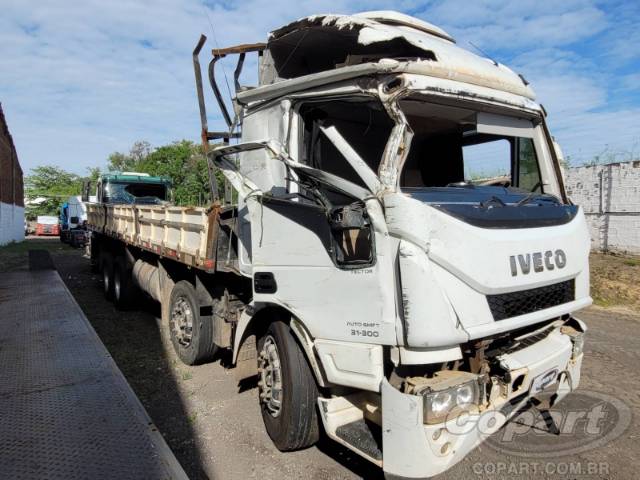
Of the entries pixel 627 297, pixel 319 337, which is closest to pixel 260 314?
pixel 319 337

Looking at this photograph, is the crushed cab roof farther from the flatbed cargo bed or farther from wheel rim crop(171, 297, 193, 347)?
wheel rim crop(171, 297, 193, 347)

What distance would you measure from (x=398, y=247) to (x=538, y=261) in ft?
3.26

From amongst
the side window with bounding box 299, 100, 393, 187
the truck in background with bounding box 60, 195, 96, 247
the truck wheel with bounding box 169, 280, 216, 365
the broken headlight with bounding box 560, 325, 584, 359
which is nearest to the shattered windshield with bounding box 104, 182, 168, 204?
the truck wheel with bounding box 169, 280, 216, 365

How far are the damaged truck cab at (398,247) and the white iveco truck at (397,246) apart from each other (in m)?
0.01

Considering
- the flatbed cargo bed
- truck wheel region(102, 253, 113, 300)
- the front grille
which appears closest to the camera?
the front grille

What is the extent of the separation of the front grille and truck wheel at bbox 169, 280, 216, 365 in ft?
10.7

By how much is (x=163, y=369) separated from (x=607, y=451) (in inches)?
170

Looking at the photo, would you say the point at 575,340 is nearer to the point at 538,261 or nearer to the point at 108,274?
the point at 538,261

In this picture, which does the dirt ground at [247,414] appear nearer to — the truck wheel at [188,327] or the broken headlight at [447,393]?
the truck wheel at [188,327]

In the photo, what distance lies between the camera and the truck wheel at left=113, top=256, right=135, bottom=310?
26.1 feet

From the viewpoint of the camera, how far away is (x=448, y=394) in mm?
2404

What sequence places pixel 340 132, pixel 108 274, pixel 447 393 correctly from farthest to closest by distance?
pixel 108 274
pixel 340 132
pixel 447 393

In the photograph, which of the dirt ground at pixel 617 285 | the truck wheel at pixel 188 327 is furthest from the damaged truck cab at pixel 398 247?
the dirt ground at pixel 617 285

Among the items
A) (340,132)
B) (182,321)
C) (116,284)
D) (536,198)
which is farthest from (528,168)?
(116,284)
